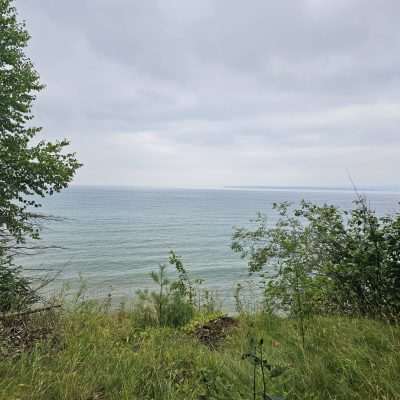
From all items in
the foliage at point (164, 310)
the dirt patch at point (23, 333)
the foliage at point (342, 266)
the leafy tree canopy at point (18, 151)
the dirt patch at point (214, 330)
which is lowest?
the dirt patch at point (214, 330)

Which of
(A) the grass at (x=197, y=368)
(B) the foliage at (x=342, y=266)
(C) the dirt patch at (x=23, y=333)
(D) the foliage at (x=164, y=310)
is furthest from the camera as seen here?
(D) the foliage at (x=164, y=310)

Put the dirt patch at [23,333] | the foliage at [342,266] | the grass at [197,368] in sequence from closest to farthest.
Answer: the grass at [197,368]
the dirt patch at [23,333]
the foliage at [342,266]

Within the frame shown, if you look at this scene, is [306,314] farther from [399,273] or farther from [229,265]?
[229,265]

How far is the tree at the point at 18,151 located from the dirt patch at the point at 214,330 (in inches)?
174

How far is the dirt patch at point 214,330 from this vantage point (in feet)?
15.4

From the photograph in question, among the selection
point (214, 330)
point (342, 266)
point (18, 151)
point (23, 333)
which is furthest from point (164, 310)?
point (18, 151)

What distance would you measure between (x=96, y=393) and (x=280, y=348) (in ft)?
6.73

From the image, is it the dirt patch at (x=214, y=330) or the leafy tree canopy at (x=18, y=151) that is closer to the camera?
the dirt patch at (x=214, y=330)

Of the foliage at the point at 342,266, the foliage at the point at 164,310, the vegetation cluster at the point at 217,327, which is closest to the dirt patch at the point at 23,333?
the vegetation cluster at the point at 217,327

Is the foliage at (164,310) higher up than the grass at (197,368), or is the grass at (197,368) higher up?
the grass at (197,368)

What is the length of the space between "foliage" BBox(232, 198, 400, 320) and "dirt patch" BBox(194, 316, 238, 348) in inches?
35.6

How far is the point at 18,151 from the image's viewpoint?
6875 mm

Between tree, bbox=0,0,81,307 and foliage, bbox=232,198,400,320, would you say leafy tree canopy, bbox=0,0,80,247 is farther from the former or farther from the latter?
foliage, bbox=232,198,400,320

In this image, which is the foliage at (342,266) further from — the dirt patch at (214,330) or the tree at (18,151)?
the tree at (18,151)
